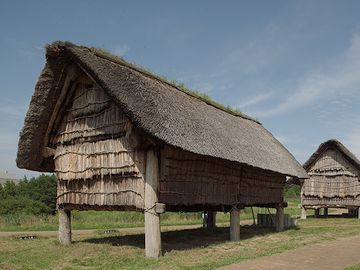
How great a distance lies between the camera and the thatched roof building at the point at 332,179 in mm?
25641

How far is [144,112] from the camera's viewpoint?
32.3ft

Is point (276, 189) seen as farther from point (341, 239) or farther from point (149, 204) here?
point (149, 204)

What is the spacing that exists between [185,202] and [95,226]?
34.0 ft

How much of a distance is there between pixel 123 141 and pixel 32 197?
3253cm

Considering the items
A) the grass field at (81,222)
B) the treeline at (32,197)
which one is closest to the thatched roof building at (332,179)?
the grass field at (81,222)

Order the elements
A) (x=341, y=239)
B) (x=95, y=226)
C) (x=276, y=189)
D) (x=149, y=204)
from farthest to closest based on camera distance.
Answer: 1. (x=95, y=226)
2. (x=276, y=189)
3. (x=341, y=239)
4. (x=149, y=204)

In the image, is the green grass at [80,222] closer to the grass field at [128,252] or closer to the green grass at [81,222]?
the green grass at [81,222]

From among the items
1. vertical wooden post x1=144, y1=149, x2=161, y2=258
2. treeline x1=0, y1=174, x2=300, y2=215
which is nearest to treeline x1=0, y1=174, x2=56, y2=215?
treeline x1=0, y1=174, x2=300, y2=215

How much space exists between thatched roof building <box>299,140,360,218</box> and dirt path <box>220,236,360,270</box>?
14570mm

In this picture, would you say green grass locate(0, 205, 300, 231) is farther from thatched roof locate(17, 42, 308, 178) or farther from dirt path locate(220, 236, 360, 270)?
dirt path locate(220, 236, 360, 270)

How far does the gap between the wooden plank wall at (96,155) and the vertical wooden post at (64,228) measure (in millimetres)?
359

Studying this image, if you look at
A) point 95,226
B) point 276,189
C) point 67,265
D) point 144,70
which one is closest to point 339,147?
point 276,189

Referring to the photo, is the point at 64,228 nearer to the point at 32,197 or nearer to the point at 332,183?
the point at 332,183

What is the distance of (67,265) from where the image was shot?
9422mm
